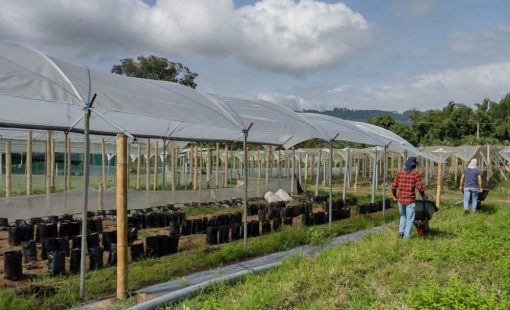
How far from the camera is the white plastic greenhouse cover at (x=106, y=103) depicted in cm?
453

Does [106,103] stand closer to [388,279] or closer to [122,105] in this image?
[122,105]

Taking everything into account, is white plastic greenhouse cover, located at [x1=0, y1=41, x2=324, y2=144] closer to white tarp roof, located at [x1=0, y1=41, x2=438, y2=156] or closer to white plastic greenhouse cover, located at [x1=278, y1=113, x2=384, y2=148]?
white tarp roof, located at [x1=0, y1=41, x2=438, y2=156]

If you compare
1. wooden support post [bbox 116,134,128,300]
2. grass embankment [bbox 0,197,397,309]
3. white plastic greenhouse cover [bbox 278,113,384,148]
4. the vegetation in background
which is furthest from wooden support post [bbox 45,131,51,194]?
the vegetation in background

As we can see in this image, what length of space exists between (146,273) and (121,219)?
4.22 ft

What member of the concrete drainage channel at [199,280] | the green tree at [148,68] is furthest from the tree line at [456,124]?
the concrete drainage channel at [199,280]

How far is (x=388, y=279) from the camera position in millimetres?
5172

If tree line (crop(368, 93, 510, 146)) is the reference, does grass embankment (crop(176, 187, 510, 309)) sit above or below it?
below

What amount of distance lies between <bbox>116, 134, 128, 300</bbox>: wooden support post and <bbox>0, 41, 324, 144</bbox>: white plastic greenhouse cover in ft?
2.32

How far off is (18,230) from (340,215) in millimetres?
6449

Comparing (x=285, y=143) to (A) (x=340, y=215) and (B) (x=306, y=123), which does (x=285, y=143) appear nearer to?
(A) (x=340, y=215)

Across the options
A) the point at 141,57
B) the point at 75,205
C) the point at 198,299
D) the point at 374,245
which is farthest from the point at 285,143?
the point at 141,57

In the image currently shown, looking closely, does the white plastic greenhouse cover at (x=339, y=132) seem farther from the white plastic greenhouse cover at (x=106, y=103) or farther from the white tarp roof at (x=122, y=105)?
the white plastic greenhouse cover at (x=106, y=103)

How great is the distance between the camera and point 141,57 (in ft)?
88.0

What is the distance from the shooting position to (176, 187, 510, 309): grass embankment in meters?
3.96
